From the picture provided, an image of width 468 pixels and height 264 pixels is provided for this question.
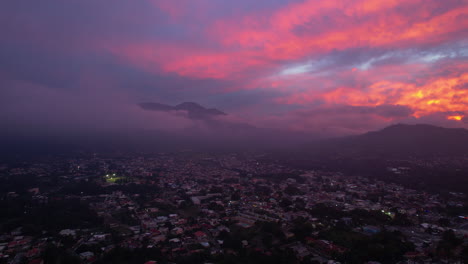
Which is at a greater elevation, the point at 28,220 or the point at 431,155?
the point at 431,155

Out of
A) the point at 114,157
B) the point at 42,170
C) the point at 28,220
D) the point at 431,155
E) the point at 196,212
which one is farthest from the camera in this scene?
the point at 114,157

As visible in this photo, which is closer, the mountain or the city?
the city

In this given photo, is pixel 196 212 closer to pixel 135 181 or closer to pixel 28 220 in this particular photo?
pixel 28 220

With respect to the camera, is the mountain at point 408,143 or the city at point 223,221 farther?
the mountain at point 408,143

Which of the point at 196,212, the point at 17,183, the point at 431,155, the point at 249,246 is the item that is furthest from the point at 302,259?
the point at 431,155

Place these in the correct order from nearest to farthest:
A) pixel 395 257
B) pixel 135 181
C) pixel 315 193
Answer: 1. pixel 395 257
2. pixel 315 193
3. pixel 135 181

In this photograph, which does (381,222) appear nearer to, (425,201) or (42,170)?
(425,201)

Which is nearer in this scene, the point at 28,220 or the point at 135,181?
the point at 28,220

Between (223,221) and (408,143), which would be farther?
(408,143)

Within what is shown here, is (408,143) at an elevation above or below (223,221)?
above

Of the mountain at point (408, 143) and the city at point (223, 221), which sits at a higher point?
the mountain at point (408, 143)

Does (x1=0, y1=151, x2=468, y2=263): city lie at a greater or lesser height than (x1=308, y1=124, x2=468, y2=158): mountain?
lesser
